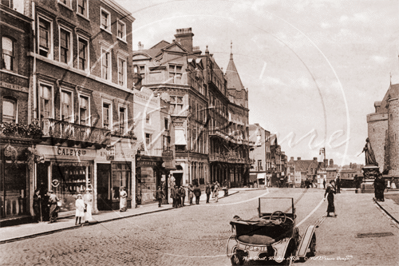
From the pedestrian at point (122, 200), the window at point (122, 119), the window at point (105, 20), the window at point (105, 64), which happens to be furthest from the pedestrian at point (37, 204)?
the window at point (105, 20)

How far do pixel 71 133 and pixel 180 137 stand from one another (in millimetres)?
23946

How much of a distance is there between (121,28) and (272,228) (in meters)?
22.6

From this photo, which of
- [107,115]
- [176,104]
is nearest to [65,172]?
[107,115]

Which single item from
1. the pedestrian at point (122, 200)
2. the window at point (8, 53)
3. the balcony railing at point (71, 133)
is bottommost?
the pedestrian at point (122, 200)

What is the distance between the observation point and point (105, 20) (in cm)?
2648

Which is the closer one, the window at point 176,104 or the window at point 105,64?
the window at point 105,64

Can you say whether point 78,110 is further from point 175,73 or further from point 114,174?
point 175,73

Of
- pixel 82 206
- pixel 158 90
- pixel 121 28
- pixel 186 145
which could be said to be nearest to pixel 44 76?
pixel 82 206

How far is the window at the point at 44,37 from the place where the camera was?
2081 cm

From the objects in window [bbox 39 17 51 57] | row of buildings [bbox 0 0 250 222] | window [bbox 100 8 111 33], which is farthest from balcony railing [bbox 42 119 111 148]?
window [bbox 100 8 111 33]

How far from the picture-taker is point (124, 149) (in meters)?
29.6

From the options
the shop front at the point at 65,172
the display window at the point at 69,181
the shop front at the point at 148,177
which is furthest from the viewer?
the shop front at the point at 148,177

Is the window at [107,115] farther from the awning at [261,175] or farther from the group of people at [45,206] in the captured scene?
the awning at [261,175]

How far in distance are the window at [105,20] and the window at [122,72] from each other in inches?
119
